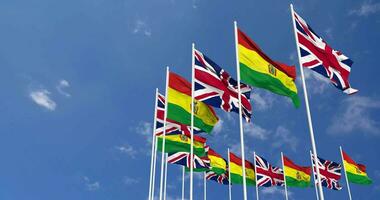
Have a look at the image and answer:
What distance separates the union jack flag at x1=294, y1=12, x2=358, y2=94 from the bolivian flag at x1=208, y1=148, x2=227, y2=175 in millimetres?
17350

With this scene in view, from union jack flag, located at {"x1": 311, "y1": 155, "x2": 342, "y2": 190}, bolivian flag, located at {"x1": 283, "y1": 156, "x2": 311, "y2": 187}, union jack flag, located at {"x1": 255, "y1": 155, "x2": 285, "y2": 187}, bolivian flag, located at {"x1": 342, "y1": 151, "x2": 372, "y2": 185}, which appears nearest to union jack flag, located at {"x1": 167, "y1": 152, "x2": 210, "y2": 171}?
union jack flag, located at {"x1": 255, "y1": 155, "x2": 285, "y2": 187}

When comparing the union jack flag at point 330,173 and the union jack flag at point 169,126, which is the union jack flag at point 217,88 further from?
the union jack flag at point 330,173

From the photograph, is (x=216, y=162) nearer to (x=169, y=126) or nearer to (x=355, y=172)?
(x=169, y=126)

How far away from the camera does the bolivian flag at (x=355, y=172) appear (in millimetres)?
34812

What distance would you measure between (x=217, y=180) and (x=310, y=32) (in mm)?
22986

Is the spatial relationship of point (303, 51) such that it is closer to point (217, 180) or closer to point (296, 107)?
point (296, 107)

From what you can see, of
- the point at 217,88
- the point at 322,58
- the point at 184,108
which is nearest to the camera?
the point at 322,58

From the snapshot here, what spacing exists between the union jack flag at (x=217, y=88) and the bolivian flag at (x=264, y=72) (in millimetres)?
2674

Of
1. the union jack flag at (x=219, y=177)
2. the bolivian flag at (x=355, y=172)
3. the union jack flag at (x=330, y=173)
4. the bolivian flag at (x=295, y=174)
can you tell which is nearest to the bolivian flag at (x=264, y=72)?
the bolivian flag at (x=295, y=174)

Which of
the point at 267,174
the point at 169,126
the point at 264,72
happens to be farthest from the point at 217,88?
the point at 267,174

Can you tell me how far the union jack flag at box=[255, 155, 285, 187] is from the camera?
33.3 metres

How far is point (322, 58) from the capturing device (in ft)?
54.7

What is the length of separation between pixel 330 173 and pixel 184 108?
19216 millimetres

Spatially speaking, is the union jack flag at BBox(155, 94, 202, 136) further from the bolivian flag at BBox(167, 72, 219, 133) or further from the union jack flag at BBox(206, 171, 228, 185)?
the union jack flag at BBox(206, 171, 228, 185)
